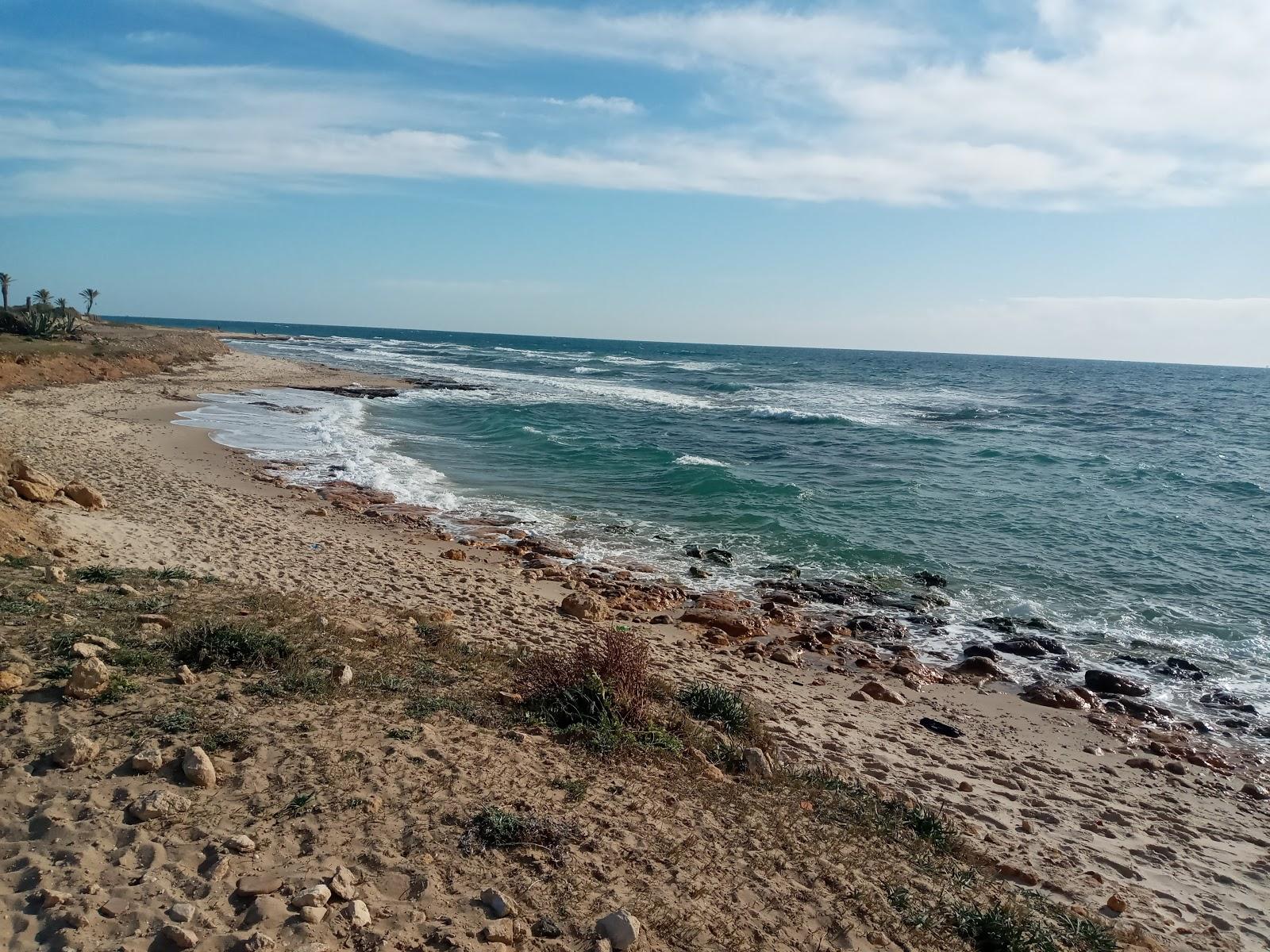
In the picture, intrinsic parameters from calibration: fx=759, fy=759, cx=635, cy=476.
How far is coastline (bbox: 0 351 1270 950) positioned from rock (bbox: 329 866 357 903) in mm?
4273

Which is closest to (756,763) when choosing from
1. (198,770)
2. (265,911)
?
(265,911)

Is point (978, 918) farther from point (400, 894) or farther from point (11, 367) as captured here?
point (11, 367)

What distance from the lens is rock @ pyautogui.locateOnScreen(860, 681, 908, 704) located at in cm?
956

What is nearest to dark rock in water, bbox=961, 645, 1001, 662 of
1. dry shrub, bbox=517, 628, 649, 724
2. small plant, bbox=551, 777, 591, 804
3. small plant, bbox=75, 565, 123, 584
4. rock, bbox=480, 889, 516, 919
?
dry shrub, bbox=517, 628, 649, 724

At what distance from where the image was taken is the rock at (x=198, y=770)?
4840 mm

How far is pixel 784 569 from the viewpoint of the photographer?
14977 mm

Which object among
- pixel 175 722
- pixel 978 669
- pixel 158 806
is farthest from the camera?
pixel 978 669

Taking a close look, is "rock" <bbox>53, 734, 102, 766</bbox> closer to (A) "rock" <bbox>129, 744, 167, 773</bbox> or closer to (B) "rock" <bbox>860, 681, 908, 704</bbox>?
(A) "rock" <bbox>129, 744, 167, 773</bbox>

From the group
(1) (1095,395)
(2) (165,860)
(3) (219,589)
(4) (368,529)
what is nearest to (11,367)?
(4) (368,529)

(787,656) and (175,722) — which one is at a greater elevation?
(175,722)

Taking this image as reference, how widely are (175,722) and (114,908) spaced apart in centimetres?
174

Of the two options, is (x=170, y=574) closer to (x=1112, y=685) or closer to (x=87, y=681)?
(x=87, y=681)

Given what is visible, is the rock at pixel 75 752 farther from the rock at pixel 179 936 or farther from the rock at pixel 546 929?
the rock at pixel 546 929

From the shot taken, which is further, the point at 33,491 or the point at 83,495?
the point at 83,495
